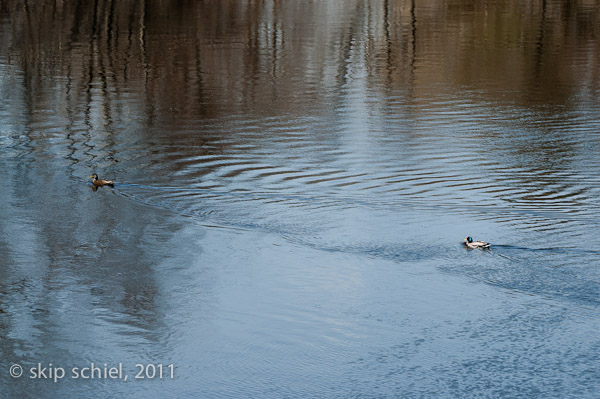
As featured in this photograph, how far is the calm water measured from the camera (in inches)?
521

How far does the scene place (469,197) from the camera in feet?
68.2

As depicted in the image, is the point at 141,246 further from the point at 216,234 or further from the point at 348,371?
the point at 348,371

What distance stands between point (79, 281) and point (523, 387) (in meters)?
7.69

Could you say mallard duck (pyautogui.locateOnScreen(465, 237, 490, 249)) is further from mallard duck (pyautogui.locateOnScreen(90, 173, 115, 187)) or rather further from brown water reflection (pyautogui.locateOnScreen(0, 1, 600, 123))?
brown water reflection (pyautogui.locateOnScreen(0, 1, 600, 123))

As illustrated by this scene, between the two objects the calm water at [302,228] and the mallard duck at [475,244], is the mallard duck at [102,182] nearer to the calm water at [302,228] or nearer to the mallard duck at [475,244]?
the calm water at [302,228]

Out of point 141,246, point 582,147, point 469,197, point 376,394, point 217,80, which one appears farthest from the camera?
point 217,80

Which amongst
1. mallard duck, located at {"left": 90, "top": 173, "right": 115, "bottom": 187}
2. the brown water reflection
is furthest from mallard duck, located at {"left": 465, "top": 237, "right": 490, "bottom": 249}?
the brown water reflection

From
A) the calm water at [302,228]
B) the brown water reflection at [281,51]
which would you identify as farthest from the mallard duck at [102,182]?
the brown water reflection at [281,51]

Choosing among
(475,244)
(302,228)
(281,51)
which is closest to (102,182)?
(302,228)

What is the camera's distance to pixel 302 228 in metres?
18.7

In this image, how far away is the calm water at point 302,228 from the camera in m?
13.2

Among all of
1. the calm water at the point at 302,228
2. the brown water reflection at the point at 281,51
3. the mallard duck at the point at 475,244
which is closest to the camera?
the calm water at the point at 302,228

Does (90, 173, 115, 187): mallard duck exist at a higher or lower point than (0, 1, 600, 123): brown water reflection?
lower

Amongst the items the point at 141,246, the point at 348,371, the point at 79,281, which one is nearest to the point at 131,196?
the point at 141,246
